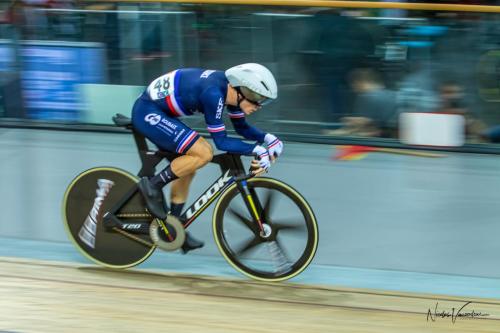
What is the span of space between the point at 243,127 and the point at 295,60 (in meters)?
3.33

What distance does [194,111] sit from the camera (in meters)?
6.12

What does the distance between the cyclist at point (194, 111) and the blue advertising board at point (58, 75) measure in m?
3.76

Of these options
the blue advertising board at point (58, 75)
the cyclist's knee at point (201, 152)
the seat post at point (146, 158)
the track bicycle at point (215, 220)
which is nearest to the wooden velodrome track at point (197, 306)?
the track bicycle at point (215, 220)

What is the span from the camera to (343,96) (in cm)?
929

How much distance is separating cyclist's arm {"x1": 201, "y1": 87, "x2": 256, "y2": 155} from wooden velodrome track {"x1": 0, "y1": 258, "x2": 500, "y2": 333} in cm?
90

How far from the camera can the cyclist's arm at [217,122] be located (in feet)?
19.2

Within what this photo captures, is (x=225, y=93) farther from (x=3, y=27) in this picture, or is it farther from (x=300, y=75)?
(x=3, y=27)

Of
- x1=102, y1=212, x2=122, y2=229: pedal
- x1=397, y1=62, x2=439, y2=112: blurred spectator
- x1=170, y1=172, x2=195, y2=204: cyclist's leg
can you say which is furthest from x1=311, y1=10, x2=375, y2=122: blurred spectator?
x1=102, y1=212, x2=122, y2=229: pedal

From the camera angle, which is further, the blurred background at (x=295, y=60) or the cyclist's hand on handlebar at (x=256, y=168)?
the blurred background at (x=295, y=60)

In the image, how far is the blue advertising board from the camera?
9.82 meters

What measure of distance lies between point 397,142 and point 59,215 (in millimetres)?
3430

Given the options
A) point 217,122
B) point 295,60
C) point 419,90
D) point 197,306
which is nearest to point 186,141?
point 217,122

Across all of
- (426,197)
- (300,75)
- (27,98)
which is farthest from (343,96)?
(27,98)

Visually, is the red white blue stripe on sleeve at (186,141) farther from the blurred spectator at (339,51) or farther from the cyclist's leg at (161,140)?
the blurred spectator at (339,51)
